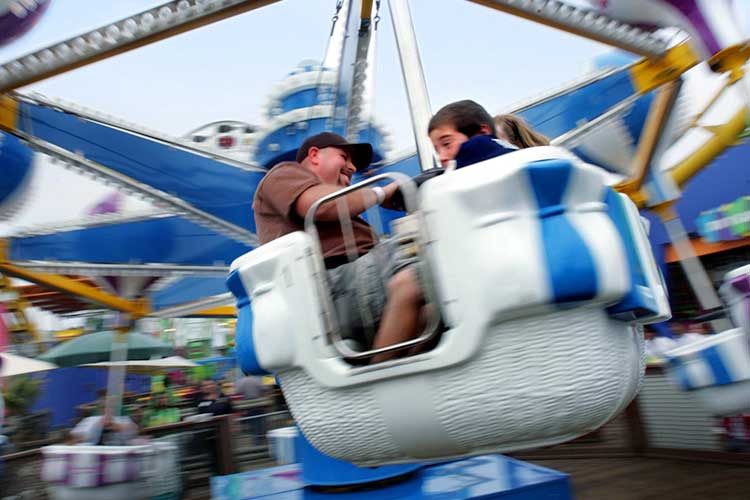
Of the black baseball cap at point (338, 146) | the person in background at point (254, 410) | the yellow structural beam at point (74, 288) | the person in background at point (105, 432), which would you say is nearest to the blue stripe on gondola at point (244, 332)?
the black baseball cap at point (338, 146)

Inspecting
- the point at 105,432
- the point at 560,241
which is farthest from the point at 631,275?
the point at 105,432

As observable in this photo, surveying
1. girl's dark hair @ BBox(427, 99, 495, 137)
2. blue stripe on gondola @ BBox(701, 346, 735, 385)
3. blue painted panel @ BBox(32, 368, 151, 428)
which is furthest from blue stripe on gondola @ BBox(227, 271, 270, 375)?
blue painted panel @ BBox(32, 368, 151, 428)

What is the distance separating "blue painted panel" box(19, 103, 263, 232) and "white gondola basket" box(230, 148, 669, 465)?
3230mm

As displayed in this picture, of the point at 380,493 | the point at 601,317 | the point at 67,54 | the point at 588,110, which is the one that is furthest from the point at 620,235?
the point at 588,110

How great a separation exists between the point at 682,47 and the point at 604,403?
362cm

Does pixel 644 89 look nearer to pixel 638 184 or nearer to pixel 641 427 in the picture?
pixel 638 184

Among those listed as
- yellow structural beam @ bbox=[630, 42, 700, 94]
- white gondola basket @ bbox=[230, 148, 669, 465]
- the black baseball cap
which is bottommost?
white gondola basket @ bbox=[230, 148, 669, 465]

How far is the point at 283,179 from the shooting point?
1.44 metres

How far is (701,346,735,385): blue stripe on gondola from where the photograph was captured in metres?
2.63

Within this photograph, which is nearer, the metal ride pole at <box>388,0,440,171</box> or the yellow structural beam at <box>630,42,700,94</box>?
the metal ride pole at <box>388,0,440,171</box>

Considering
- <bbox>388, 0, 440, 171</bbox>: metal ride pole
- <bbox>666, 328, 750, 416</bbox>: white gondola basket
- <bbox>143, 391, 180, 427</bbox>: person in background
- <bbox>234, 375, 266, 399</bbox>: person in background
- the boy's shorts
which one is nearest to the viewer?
the boy's shorts

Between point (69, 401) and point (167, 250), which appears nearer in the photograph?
point (167, 250)

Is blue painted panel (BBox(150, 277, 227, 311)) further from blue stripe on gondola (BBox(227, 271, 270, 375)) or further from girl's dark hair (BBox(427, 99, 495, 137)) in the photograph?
girl's dark hair (BBox(427, 99, 495, 137))

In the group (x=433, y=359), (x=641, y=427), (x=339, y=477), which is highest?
(x=433, y=359)
